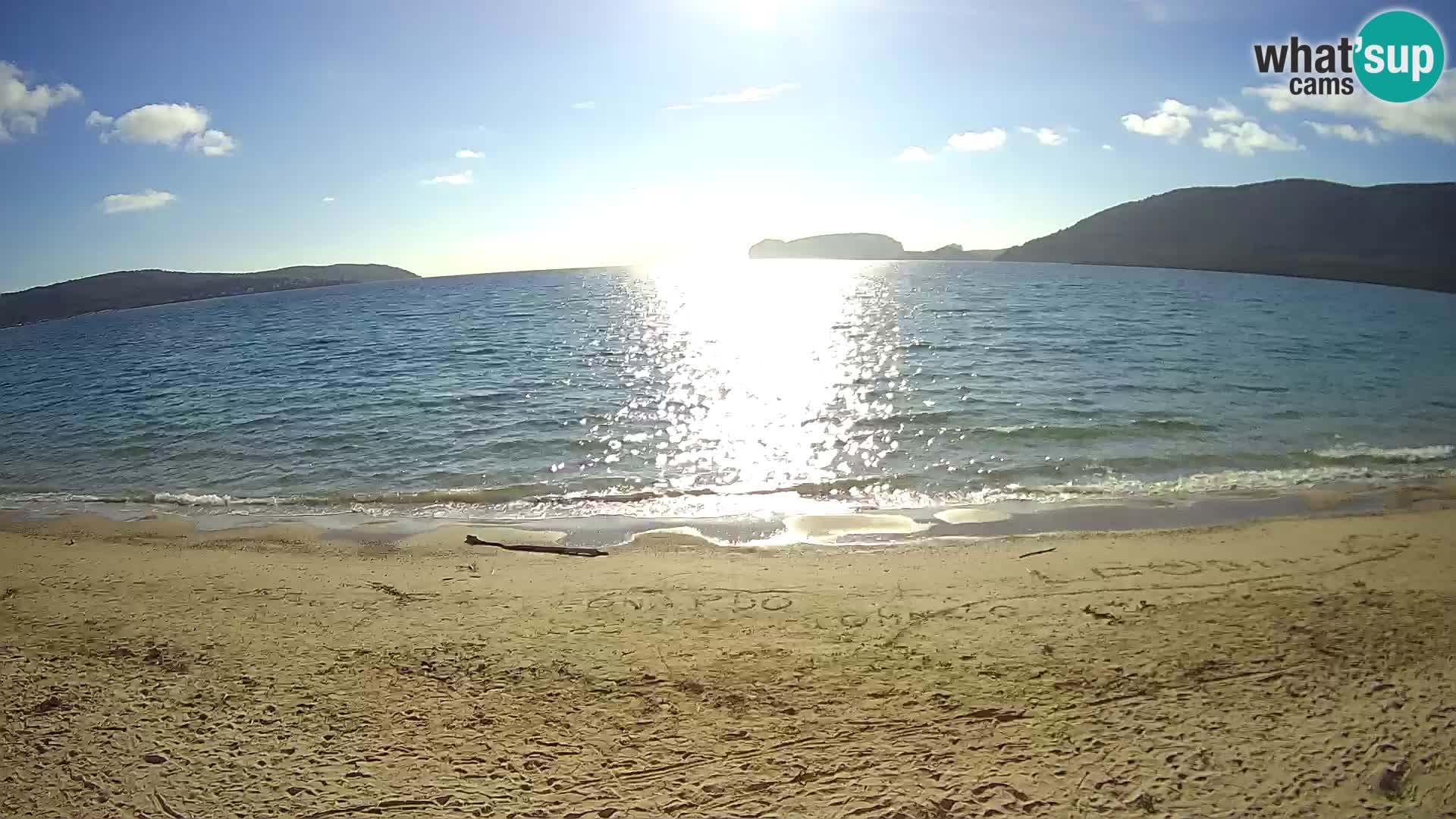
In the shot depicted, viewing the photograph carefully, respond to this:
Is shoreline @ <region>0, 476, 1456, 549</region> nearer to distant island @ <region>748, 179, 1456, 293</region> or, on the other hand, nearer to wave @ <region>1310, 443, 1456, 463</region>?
wave @ <region>1310, 443, 1456, 463</region>

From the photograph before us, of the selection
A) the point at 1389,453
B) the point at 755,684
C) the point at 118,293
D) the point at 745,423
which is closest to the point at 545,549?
the point at 755,684

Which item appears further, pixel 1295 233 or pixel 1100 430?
pixel 1295 233

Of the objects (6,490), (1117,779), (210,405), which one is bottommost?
(1117,779)

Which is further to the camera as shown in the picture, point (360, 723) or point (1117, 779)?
point (360, 723)

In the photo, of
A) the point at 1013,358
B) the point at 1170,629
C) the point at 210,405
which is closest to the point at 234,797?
the point at 1170,629

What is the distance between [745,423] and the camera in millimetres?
19141

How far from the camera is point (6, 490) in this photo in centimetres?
1568

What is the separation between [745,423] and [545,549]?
361 inches

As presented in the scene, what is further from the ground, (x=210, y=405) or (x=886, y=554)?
(x=210, y=405)

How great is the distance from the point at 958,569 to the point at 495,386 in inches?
760

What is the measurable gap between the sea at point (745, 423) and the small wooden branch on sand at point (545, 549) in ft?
3.54

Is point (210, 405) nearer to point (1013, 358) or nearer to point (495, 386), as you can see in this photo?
point (495, 386)

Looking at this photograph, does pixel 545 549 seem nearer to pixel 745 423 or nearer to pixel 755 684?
pixel 755 684

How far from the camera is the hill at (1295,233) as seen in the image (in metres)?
78.6
